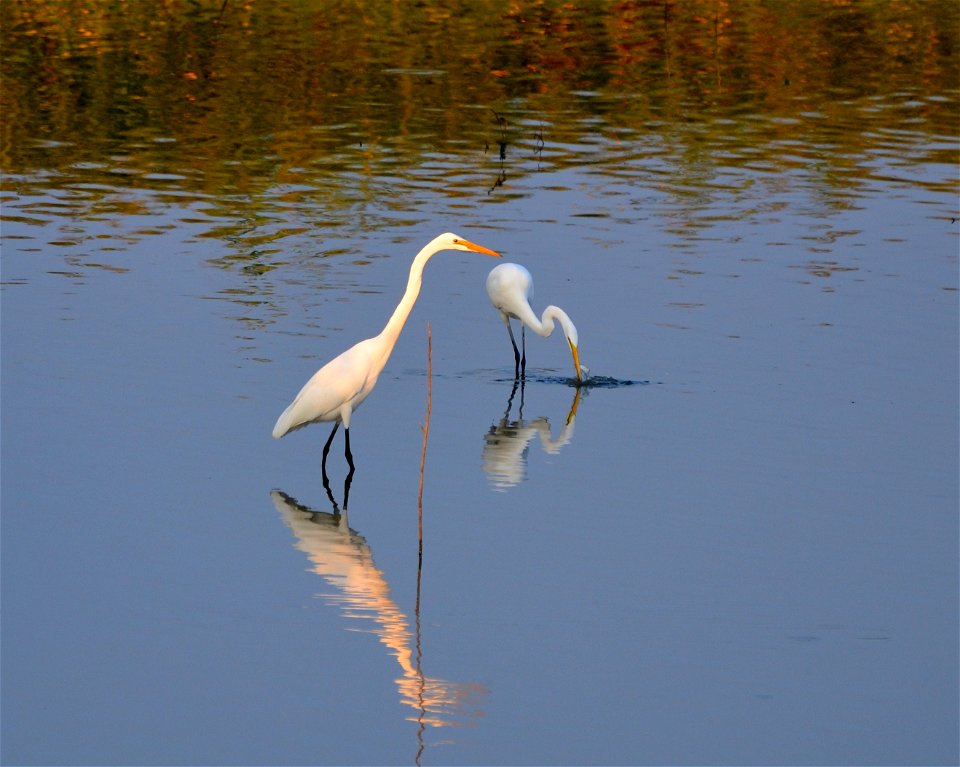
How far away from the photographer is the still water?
6.12 metres

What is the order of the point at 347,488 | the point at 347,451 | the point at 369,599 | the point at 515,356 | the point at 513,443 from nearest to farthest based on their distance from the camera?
1. the point at 369,599
2. the point at 347,488
3. the point at 347,451
4. the point at 513,443
5. the point at 515,356

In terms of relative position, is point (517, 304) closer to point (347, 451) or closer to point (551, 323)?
point (551, 323)

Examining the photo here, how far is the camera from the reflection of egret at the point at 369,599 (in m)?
6.07

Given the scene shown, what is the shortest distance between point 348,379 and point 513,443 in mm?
1314

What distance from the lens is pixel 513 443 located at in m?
9.52

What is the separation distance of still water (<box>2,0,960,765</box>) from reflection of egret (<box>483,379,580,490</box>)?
0.05m

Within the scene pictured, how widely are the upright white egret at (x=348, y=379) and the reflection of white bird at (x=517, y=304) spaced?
2.41 m

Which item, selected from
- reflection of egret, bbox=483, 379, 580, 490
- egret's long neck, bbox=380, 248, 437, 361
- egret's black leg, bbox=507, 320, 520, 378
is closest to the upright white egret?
egret's long neck, bbox=380, 248, 437, 361

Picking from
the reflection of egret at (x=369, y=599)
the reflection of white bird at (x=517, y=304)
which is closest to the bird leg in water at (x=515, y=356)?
the reflection of white bird at (x=517, y=304)

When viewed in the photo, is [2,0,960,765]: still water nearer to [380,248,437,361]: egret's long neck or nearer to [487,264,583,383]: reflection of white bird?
[487,264,583,383]: reflection of white bird

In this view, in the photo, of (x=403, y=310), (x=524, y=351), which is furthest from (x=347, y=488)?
(x=524, y=351)

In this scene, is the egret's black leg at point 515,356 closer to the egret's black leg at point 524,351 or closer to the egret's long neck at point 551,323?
the egret's black leg at point 524,351

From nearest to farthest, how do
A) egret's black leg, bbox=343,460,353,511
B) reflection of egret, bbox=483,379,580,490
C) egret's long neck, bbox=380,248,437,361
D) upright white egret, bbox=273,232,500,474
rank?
egret's black leg, bbox=343,460,353,511
upright white egret, bbox=273,232,500,474
egret's long neck, bbox=380,248,437,361
reflection of egret, bbox=483,379,580,490

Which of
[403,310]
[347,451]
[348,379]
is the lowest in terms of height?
[347,451]
